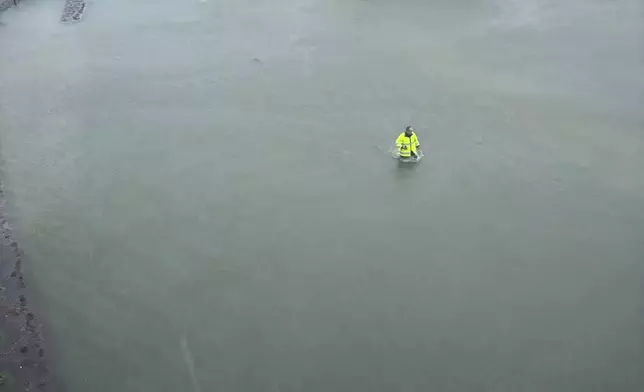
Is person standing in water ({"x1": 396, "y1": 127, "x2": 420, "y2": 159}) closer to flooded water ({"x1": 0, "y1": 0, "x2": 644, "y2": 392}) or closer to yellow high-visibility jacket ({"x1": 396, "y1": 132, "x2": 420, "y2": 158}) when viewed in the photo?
yellow high-visibility jacket ({"x1": 396, "y1": 132, "x2": 420, "y2": 158})

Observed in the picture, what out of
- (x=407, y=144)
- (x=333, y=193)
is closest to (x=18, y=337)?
(x=333, y=193)

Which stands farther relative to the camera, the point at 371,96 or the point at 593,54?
the point at 593,54

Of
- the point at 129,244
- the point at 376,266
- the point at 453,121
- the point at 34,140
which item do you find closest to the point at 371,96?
the point at 453,121

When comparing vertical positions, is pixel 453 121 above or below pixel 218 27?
below

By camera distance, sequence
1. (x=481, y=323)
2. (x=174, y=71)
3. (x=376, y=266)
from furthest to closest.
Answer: (x=174, y=71) < (x=376, y=266) < (x=481, y=323)

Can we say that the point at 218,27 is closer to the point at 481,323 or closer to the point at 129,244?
the point at 129,244

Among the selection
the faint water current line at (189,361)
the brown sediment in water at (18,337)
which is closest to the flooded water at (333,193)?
the faint water current line at (189,361)

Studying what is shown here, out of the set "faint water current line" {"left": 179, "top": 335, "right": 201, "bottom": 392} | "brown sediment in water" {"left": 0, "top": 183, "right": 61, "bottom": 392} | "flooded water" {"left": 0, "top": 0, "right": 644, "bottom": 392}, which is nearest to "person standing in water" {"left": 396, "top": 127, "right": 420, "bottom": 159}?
"flooded water" {"left": 0, "top": 0, "right": 644, "bottom": 392}
